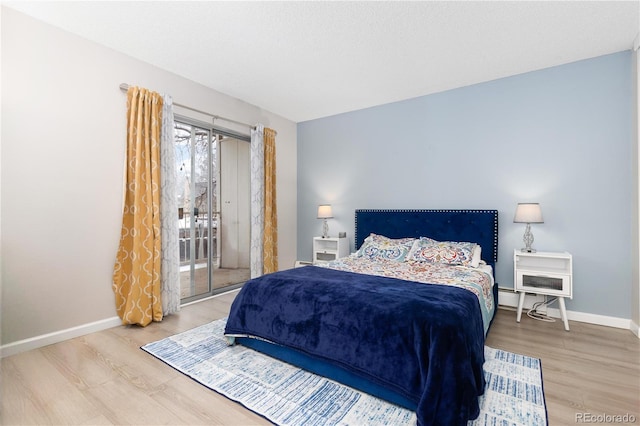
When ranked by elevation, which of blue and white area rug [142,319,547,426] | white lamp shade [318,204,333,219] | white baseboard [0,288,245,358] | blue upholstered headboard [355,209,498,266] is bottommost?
blue and white area rug [142,319,547,426]

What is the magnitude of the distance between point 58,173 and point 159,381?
78.7 inches

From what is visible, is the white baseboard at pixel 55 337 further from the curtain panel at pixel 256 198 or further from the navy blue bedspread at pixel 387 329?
the curtain panel at pixel 256 198

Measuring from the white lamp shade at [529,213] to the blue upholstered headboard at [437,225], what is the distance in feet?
1.27

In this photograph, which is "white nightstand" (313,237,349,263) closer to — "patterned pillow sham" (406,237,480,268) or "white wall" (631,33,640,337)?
"patterned pillow sham" (406,237,480,268)

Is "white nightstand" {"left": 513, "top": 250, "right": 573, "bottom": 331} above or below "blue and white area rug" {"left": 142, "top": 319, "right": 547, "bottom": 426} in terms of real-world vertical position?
above

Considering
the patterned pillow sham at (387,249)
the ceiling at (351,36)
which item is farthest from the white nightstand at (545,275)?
the ceiling at (351,36)

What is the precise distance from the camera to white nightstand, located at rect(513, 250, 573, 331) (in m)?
2.85

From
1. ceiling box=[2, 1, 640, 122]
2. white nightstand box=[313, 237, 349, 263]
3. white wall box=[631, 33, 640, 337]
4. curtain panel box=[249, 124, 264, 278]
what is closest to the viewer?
ceiling box=[2, 1, 640, 122]

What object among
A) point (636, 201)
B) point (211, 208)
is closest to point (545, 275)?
point (636, 201)

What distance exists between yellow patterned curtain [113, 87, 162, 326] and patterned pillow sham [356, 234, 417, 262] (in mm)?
2299

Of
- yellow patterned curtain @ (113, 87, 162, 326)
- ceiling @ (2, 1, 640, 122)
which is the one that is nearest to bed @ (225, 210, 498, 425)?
yellow patterned curtain @ (113, 87, 162, 326)

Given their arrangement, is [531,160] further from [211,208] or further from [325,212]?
[211,208]

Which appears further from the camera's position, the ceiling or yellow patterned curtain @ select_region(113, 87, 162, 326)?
yellow patterned curtain @ select_region(113, 87, 162, 326)

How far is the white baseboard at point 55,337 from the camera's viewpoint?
7.73 ft
